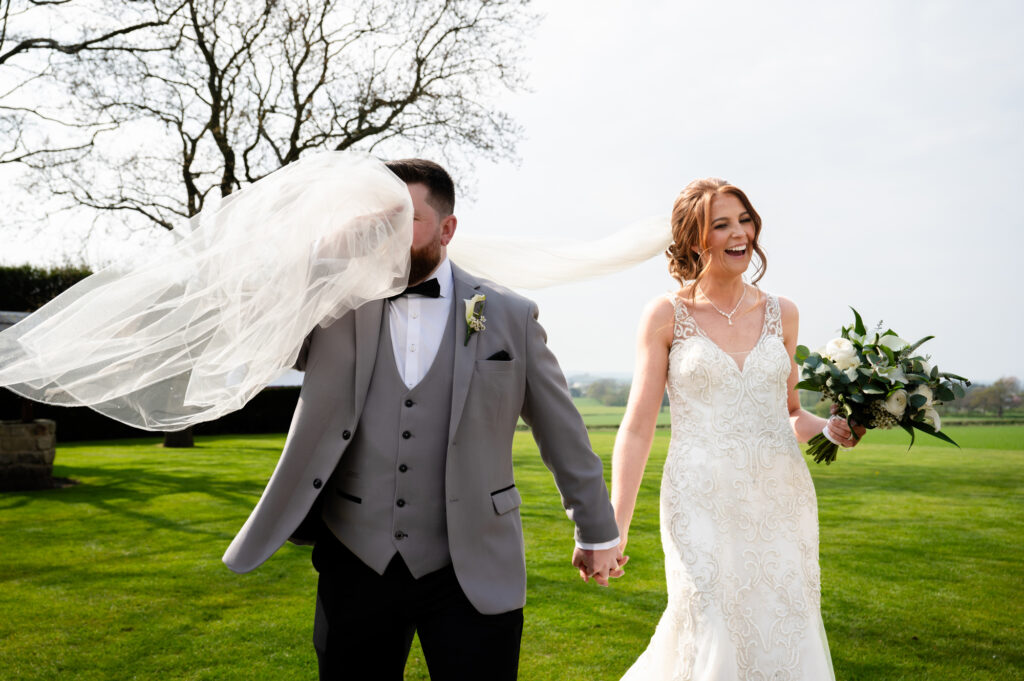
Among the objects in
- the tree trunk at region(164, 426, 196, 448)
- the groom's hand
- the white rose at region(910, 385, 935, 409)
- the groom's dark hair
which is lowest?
the tree trunk at region(164, 426, 196, 448)

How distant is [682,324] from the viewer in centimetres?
388

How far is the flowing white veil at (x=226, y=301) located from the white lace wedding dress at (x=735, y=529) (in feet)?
5.76

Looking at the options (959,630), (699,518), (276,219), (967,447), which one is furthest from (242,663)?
(967,447)

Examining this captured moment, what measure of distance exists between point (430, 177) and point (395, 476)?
99cm

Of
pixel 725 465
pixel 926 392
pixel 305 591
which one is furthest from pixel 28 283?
pixel 926 392

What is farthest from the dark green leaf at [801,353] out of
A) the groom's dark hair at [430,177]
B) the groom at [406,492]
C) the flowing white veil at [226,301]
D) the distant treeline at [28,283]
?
the distant treeline at [28,283]

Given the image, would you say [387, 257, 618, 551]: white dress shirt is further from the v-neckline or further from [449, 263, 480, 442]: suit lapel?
the v-neckline

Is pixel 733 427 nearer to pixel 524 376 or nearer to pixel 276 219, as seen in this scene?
pixel 524 376

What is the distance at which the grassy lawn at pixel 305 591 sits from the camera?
5.29 meters

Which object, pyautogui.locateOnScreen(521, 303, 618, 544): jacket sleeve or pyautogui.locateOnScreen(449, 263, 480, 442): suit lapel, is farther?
pyautogui.locateOnScreen(521, 303, 618, 544): jacket sleeve

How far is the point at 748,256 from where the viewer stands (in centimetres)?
384

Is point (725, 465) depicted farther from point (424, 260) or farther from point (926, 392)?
point (424, 260)

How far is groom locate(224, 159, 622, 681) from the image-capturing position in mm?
2486

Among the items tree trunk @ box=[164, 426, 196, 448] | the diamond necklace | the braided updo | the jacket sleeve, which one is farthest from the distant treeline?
the jacket sleeve
